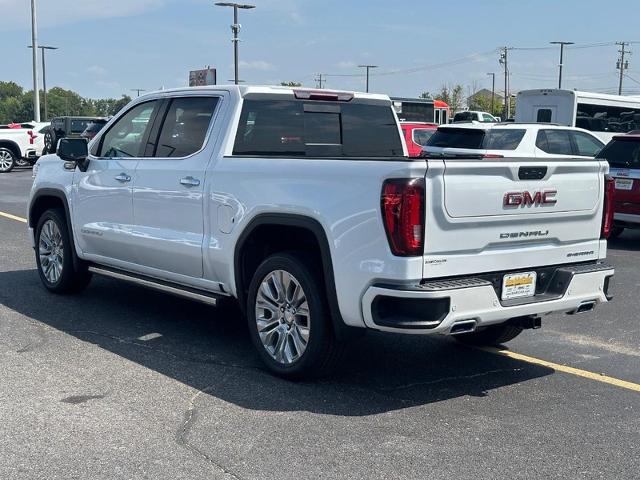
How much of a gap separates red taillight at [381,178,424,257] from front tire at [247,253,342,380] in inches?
30.2

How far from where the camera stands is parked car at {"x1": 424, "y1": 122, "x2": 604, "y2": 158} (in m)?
14.6

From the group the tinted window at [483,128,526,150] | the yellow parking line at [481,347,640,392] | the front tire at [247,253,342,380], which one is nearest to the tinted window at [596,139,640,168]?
the tinted window at [483,128,526,150]

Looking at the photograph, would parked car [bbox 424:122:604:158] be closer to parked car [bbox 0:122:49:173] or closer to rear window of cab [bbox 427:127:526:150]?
rear window of cab [bbox 427:127:526:150]

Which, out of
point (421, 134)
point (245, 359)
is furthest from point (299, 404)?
point (421, 134)

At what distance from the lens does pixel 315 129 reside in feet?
22.2

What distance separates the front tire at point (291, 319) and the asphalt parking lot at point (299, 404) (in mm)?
165

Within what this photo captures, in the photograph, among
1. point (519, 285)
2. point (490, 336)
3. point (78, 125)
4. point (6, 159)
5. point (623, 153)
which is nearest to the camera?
point (519, 285)

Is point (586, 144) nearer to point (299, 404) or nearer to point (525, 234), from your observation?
point (525, 234)

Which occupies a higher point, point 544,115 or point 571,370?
point 544,115

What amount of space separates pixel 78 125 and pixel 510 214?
99.3 feet

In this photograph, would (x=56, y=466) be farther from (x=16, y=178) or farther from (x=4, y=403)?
(x=16, y=178)

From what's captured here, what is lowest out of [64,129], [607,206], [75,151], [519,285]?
[519,285]

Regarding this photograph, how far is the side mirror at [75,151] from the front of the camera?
7.57m

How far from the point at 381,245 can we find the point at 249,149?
6.18ft
